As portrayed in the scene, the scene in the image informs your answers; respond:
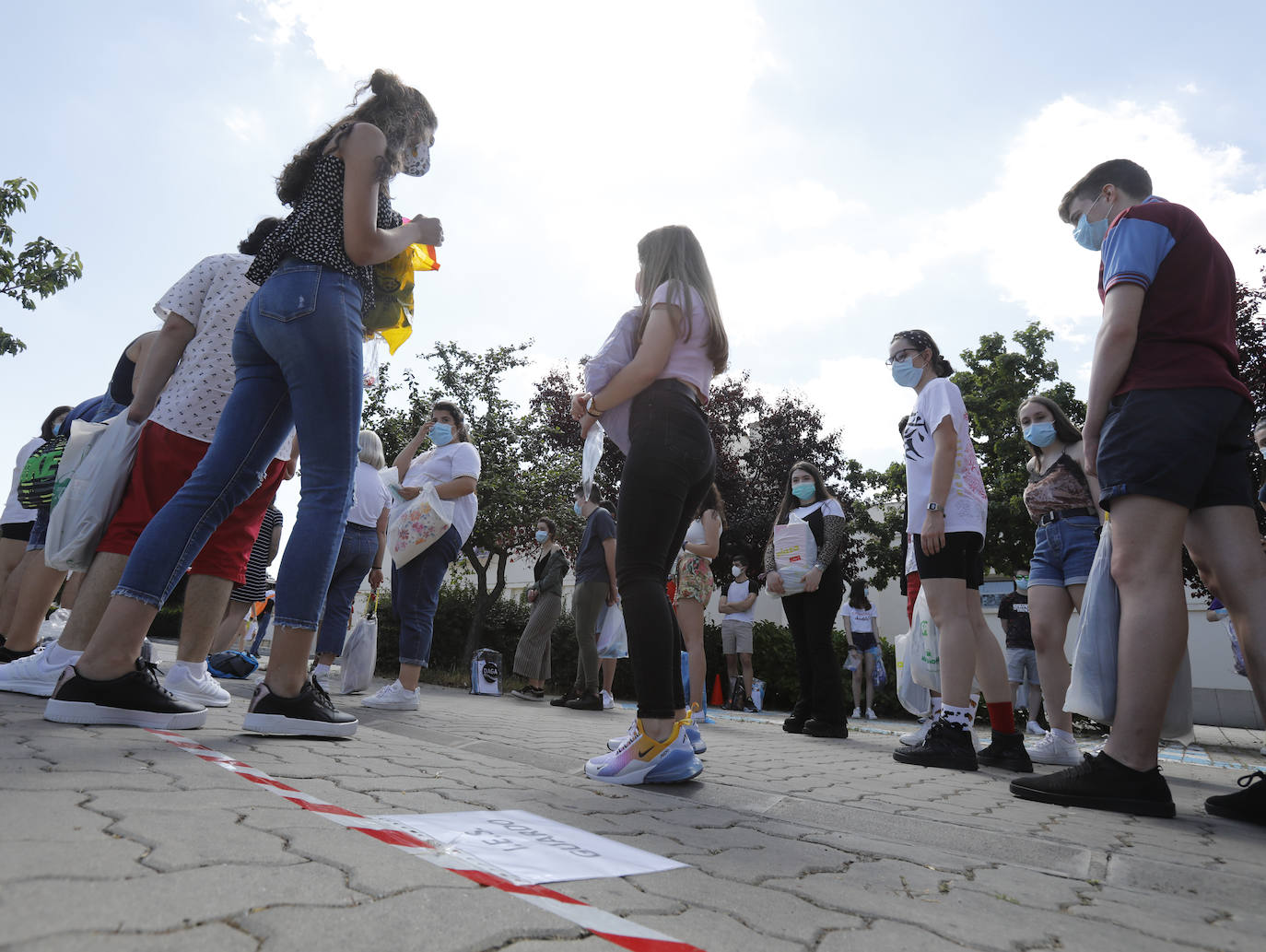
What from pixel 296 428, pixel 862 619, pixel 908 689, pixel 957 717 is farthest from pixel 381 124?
pixel 862 619

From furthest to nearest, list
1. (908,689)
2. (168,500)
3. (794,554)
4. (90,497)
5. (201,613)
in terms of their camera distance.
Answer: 1. (794,554)
2. (908,689)
3. (201,613)
4. (168,500)
5. (90,497)

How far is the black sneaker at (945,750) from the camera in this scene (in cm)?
391

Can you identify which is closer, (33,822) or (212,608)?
(33,822)

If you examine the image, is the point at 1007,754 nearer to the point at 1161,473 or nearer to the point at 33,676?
the point at 1161,473

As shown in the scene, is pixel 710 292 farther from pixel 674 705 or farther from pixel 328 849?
pixel 328 849

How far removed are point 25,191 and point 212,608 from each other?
13.1 meters

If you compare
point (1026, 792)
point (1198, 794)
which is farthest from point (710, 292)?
point (1198, 794)

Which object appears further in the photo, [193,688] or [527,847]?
[193,688]

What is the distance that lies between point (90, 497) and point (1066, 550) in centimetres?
466

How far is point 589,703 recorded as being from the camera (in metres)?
7.91

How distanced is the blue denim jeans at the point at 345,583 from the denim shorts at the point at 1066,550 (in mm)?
4780

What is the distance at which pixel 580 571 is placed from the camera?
8.17 m

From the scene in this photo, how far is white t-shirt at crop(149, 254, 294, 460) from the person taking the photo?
3.43 m

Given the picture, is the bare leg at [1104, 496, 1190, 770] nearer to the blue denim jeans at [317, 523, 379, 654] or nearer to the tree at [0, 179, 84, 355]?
the blue denim jeans at [317, 523, 379, 654]
